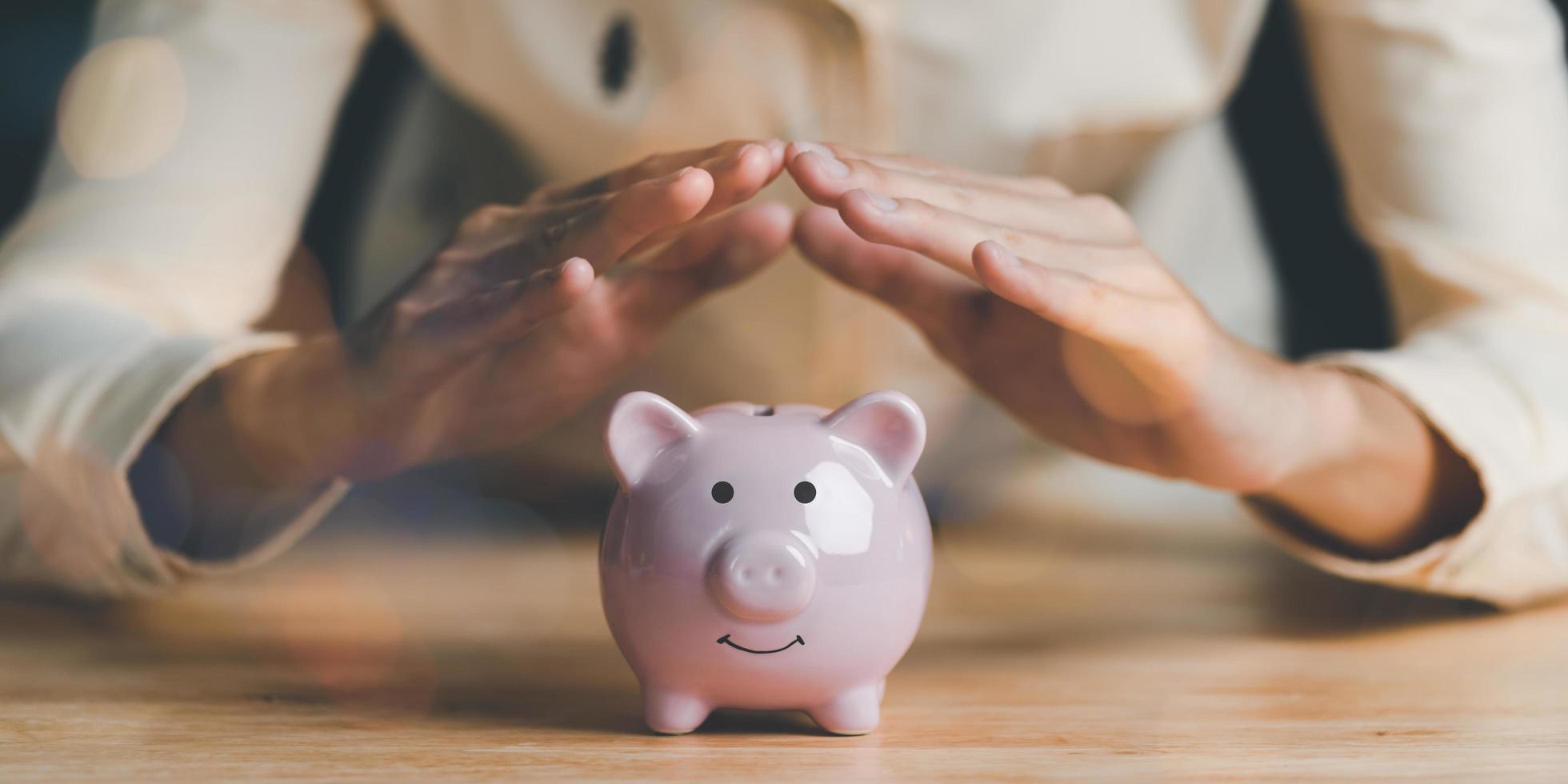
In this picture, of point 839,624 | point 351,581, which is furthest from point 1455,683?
point 351,581

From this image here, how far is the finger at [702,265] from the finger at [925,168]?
0.10 metres

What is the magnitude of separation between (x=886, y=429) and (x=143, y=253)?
773 mm

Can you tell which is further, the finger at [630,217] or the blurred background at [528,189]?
the blurred background at [528,189]

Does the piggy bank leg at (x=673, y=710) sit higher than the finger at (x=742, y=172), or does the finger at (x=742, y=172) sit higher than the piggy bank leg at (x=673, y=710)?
the finger at (x=742, y=172)

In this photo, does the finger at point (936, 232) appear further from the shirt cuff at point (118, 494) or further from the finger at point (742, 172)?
the shirt cuff at point (118, 494)

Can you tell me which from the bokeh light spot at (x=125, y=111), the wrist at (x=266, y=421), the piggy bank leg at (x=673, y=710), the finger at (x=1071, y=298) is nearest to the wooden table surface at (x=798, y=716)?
the piggy bank leg at (x=673, y=710)

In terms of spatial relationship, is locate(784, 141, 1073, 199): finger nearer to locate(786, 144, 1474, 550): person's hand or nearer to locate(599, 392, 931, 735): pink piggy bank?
locate(786, 144, 1474, 550): person's hand

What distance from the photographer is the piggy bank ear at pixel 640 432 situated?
66cm

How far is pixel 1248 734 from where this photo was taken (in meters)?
0.68

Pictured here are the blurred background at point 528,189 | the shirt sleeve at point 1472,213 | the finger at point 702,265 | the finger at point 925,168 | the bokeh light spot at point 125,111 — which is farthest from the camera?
the blurred background at point 528,189

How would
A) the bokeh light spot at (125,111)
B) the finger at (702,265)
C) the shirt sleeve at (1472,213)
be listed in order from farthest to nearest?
the bokeh light spot at (125,111) < the shirt sleeve at (1472,213) < the finger at (702,265)

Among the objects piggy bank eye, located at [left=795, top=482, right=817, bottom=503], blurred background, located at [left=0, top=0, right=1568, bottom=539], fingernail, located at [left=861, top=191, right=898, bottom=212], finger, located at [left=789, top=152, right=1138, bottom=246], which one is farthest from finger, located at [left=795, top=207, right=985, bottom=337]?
blurred background, located at [left=0, top=0, right=1568, bottom=539]

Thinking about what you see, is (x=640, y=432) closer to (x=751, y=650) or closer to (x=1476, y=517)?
(x=751, y=650)

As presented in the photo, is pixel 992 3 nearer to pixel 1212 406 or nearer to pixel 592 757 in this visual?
pixel 1212 406
